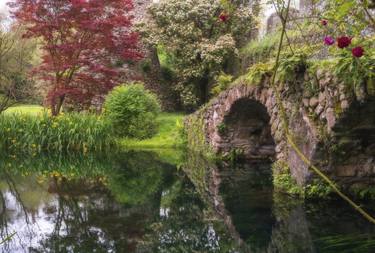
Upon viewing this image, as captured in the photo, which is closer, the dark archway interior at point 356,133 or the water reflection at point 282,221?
the water reflection at point 282,221

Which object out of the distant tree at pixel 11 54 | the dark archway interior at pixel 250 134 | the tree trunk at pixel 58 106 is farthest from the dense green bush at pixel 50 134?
the dark archway interior at pixel 250 134

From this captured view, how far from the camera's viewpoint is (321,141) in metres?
6.41

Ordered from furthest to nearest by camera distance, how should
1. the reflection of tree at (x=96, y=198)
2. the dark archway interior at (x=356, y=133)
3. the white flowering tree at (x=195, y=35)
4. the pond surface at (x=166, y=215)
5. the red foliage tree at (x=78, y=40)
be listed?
the white flowering tree at (x=195, y=35) → the red foliage tree at (x=78, y=40) → the dark archway interior at (x=356, y=133) → the reflection of tree at (x=96, y=198) → the pond surface at (x=166, y=215)

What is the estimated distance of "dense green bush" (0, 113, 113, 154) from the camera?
1338 centimetres

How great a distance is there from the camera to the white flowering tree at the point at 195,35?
1587 centimetres

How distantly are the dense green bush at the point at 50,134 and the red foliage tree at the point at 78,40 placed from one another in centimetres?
137

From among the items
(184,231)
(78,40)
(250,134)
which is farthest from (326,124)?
(78,40)

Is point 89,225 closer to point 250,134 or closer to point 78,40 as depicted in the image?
point 250,134

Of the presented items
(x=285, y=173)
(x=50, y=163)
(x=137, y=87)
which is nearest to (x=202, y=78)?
(x=137, y=87)

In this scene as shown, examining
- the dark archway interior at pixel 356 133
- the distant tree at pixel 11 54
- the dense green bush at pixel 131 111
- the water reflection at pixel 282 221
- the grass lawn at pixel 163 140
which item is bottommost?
the water reflection at pixel 282 221

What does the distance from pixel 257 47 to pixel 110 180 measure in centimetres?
736

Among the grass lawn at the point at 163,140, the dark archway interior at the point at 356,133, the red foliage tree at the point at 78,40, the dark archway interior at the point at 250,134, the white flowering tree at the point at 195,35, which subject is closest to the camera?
the dark archway interior at the point at 356,133

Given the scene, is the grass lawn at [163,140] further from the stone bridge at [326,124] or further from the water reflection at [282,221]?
the water reflection at [282,221]

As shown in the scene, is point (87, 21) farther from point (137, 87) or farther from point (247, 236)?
point (247, 236)
